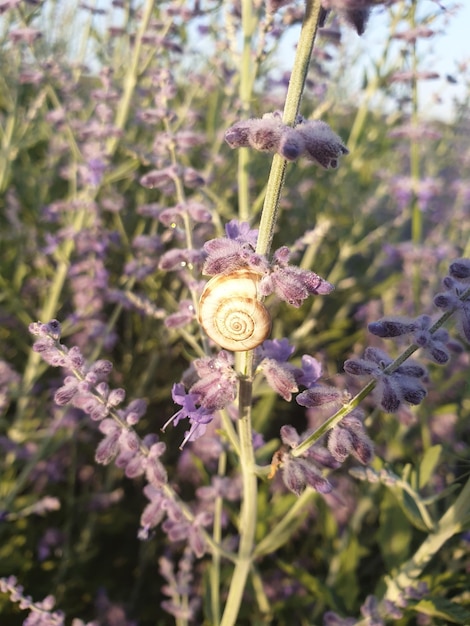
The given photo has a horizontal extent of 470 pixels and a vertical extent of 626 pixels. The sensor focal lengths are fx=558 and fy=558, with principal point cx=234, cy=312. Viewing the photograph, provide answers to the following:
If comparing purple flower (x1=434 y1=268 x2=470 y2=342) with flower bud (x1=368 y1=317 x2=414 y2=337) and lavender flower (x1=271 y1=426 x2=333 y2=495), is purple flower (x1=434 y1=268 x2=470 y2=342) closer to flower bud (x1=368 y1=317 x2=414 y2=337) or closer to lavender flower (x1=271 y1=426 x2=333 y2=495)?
flower bud (x1=368 y1=317 x2=414 y2=337)

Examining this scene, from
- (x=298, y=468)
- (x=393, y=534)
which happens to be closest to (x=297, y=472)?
(x=298, y=468)

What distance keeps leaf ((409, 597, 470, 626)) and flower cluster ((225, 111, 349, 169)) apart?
1.29 m

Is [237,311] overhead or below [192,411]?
overhead

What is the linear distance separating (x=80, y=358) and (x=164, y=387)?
254 cm

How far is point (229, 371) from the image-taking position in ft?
3.91

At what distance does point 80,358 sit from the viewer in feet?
4.32

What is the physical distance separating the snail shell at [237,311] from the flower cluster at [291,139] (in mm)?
243

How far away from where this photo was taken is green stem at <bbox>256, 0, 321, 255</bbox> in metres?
0.93

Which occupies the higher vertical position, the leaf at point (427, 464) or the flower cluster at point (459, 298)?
the flower cluster at point (459, 298)

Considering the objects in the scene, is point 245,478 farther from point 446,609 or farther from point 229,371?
point 446,609

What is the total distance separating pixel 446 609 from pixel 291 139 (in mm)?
1386

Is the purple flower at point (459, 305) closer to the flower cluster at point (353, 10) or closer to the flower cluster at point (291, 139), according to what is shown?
the flower cluster at point (291, 139)

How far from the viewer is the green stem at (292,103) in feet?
3.05

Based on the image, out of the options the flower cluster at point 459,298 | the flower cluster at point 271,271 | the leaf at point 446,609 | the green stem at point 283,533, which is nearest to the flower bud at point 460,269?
the flower cluster at point 459,298
